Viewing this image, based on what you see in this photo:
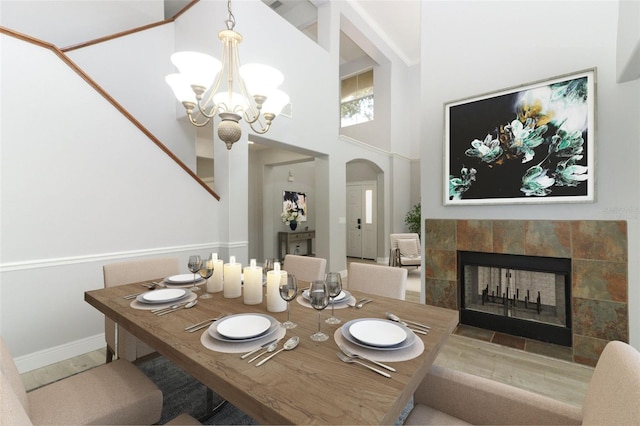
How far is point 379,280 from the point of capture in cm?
194

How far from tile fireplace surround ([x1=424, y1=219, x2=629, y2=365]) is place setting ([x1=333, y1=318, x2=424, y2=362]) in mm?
1959

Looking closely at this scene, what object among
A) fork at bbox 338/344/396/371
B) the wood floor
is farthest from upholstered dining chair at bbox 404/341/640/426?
the wood floor

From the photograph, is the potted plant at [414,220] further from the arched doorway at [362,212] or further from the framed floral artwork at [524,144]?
the framed floral artwork at [524,144]

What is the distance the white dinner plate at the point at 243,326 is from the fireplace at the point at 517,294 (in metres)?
2.32

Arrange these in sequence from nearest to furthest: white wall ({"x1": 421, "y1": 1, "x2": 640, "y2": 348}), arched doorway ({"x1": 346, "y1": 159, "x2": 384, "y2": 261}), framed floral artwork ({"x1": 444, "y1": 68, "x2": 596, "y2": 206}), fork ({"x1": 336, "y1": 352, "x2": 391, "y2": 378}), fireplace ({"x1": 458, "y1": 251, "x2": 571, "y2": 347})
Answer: fork ({"x1": 336, "y1": 352, "x2": 391, "y2": 378}) → white wall ({"x1": 421, "y1": 1, "x2": 640, "y2": 348}) → framed floral artwork ({"x1": 444, "y1": 68, "x2": 596, "y2": 206}) → fireplace ({"x1": 458, "y1": 251, "x2": 571, "y2": 347}) → arched doorway ({"x1": 346, "y1": 159, "x2": 384, "y2": 261})

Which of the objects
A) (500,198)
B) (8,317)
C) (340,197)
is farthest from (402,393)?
(340,197)

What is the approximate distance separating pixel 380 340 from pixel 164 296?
3.81ft

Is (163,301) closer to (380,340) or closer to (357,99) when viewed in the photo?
(380,340)

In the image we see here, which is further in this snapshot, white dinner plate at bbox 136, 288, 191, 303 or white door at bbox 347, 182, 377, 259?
white door at bbox 347, 182, 377, 259

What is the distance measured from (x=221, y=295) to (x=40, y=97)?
2184 millimetres

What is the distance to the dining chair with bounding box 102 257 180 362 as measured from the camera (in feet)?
6.26

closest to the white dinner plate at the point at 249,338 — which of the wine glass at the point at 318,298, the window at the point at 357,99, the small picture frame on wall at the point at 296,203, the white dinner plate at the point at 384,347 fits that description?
the wine glass at the point at 318,298

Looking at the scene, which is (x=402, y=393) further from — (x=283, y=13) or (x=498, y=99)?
(x=283, y=13)

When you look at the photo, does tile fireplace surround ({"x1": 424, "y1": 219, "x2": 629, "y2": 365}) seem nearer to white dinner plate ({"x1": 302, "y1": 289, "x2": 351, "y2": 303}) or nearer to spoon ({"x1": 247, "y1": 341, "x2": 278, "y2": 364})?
white dinner plate ({"x1": 302, "y1": 289, "x2": 351, "y2": 303})
